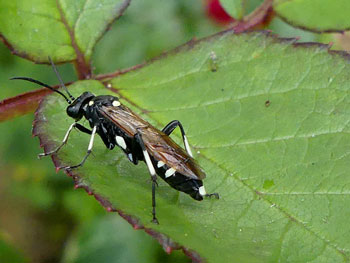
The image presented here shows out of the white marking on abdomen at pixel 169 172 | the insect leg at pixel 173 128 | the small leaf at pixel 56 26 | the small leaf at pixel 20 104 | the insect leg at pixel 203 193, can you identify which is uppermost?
the small leaf at pixel 56 26

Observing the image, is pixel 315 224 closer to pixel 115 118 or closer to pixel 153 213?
pixel 153 213

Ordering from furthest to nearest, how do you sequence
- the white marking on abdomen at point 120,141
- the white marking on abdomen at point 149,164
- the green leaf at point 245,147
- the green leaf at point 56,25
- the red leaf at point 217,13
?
the red leaf at point 217,13 < the green leaf at point 56,25 < the white marking on abdomen at point 120,141 < the white marking on abdomen at point 149,164 < the green leaf at point 245,147

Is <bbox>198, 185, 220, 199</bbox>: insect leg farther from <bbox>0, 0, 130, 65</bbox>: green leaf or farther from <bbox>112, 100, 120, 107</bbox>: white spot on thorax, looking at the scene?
<bbox>0, 0, 130, 65</bbox>: green leaf

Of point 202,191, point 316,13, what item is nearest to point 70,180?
point 316,13

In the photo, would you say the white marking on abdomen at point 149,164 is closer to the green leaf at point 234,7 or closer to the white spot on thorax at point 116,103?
the white spot on thorax at point 116,103

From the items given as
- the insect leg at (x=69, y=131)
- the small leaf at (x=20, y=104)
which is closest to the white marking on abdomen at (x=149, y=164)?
the insect leg at (x=69, y=131)

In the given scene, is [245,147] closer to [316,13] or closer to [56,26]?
[316,13]

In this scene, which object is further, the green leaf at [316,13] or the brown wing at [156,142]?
the green leaf at [316,13]

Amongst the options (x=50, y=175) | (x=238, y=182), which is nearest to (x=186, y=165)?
(x=238, y=182)
